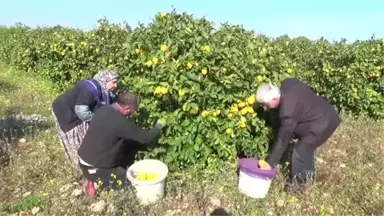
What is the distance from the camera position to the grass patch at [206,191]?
4137mm

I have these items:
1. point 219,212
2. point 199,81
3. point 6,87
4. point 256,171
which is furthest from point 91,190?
point 6,87

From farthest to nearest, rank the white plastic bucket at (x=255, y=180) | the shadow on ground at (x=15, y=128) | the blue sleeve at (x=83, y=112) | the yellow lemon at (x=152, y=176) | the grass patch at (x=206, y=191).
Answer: the shadow on ground at (x=15, y=128) → the blue sleeve at (x=83, y=112) → the yellow lemon at (x=152, y=176) → the white plastic bucket at (x=255, y=180) → the grass patch at (x=206, y=191)

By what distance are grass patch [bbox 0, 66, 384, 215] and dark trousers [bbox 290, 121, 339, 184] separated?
0.54 ft

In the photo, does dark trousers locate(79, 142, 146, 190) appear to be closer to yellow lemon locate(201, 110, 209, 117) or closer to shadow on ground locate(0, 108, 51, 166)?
yellow lemon locate(201, 110, 209, 117)

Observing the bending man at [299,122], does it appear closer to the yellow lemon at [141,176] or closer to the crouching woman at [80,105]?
the yellow lemon at [141,176]

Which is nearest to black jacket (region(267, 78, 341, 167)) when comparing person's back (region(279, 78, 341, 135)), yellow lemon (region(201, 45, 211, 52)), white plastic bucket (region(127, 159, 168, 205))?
person's back (region(279, 78, 341, 135))

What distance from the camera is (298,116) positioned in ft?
14.1

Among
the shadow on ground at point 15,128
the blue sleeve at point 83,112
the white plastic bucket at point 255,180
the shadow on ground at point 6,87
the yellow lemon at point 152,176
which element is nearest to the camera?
the white plastic bucket at point 255,180

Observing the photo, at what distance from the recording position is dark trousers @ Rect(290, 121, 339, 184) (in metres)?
4.43

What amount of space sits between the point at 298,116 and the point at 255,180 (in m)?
0.75

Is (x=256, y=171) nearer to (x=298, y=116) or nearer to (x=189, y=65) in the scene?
(x=298, y=116)

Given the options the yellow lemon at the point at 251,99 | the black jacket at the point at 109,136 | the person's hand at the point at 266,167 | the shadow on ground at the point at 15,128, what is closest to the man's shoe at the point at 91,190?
the black jacket at the point at 109,136

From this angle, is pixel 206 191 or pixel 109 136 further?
pixel 206 191

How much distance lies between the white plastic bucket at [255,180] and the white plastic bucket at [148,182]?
0.77m
